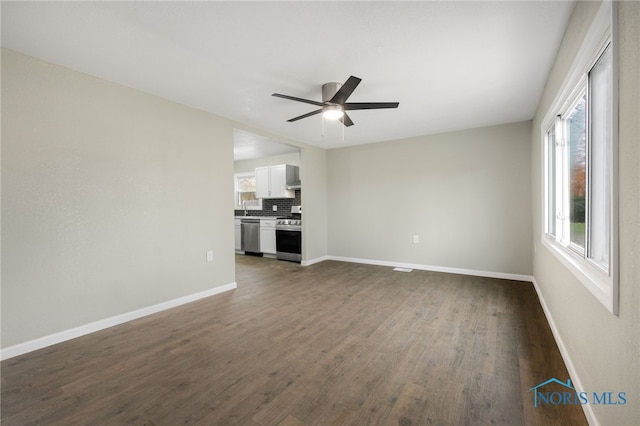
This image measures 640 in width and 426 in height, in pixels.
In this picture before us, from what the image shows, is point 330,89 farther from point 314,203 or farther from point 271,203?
point 271,203

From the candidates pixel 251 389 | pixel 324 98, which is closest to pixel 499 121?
pixel 324 98

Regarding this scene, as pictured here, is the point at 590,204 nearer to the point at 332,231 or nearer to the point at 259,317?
the point at 259,317

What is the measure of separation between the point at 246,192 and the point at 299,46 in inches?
238

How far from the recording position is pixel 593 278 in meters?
1.47

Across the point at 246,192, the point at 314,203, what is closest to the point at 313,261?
the point at 314,203

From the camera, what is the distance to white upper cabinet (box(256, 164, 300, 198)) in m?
6.48

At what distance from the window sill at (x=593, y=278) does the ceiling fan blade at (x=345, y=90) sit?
1981mm

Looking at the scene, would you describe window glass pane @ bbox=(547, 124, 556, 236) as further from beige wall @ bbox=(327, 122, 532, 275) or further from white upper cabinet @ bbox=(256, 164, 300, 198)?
white upper cabinet @ bbox=(256, 164, 300, 198)

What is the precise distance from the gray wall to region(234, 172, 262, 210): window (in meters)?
3.96

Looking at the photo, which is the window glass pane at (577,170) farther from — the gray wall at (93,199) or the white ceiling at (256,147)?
the white ceiling at (256,147)

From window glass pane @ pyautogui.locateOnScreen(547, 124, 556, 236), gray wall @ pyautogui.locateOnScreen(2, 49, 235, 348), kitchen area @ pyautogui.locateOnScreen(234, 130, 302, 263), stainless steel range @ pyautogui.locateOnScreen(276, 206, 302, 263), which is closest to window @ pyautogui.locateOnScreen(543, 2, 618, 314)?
window glass pane @ pyautogui.locateOnScreen(547, 124, 556, 236)

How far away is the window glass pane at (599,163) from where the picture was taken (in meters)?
1.46

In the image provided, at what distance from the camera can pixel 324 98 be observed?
284 cm

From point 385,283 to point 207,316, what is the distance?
2.52 metres
